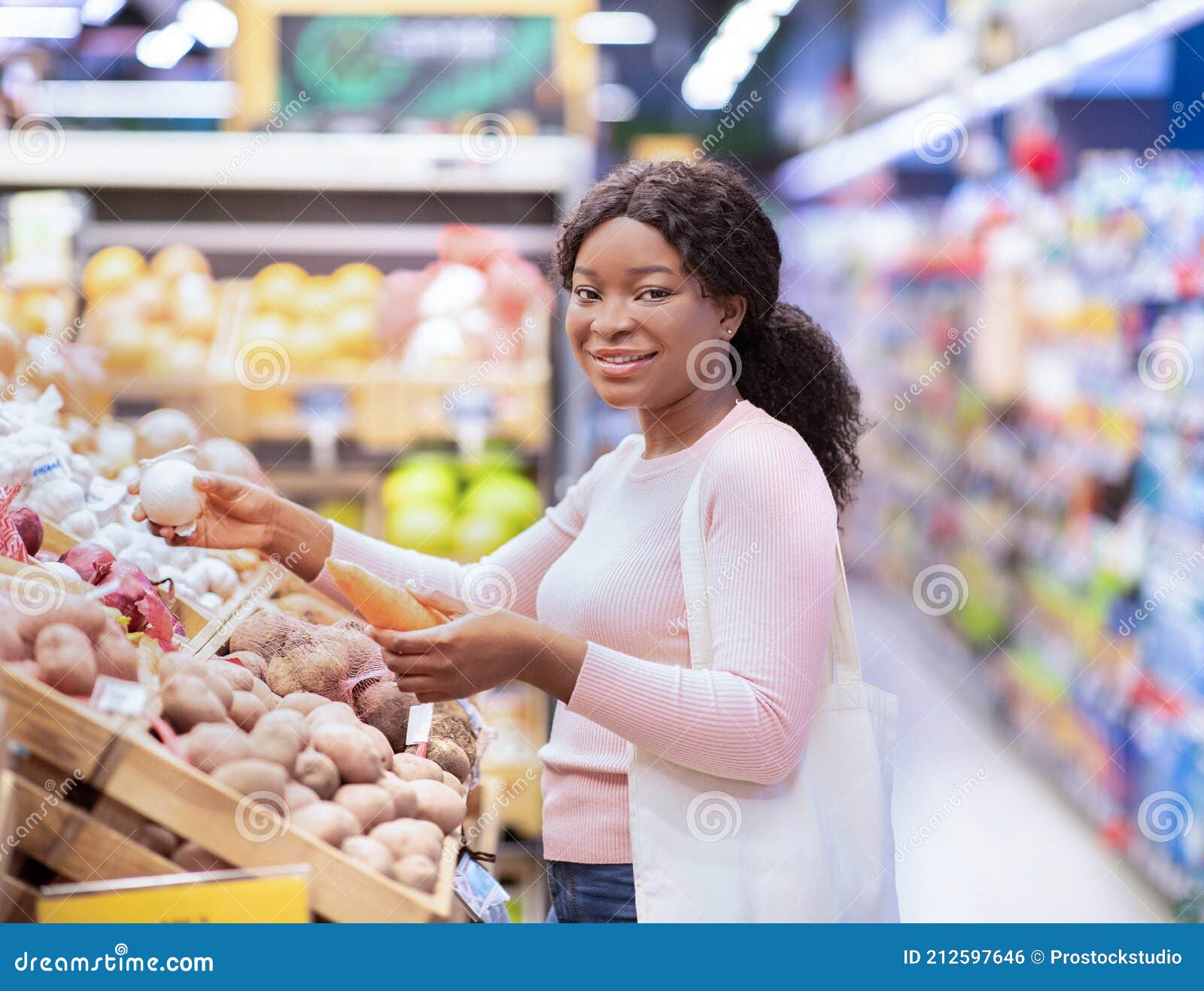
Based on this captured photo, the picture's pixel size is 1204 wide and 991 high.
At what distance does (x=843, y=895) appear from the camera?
1619 mm

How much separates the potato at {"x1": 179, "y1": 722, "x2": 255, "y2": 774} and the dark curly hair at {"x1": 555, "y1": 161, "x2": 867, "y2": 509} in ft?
2.88

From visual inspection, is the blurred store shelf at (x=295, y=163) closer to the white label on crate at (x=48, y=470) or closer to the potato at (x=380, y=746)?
the white label on crate at (x=48, y=470)

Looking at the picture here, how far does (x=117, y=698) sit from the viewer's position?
1.41m

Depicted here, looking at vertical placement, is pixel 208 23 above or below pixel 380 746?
above

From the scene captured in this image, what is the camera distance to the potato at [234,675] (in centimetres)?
161

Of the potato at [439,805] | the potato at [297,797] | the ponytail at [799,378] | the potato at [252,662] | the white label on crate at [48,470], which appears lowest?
the potato at [297,797]

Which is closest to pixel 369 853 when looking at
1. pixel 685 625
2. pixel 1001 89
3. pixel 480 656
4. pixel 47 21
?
pixel 480 656

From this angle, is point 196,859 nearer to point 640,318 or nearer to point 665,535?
point 665,535

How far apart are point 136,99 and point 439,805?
2.97 meters

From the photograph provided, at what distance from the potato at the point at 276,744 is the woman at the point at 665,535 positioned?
17 cm

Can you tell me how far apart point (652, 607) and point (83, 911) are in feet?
2.58

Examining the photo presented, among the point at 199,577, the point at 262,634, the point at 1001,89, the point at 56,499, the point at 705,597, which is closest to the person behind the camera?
the point at 705,597

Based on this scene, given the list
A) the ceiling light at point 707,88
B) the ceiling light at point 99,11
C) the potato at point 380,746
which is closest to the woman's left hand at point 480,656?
the potato at point 380,746
